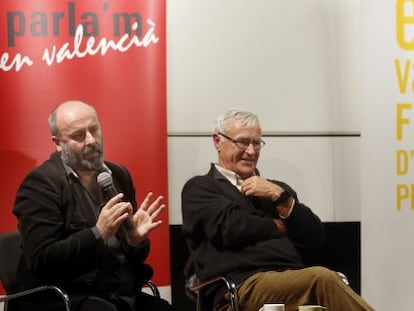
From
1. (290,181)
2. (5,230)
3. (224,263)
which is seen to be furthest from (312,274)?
(5,230)

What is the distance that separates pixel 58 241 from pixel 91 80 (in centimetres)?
88

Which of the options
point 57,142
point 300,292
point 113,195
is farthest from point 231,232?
point 57,142

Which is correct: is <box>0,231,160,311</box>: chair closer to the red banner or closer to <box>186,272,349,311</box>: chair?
the red banner

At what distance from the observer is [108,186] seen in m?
3.95

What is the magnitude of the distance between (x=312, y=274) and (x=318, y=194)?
0.81 metres

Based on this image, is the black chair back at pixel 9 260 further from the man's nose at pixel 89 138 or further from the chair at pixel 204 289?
the chair at pixel 204 289

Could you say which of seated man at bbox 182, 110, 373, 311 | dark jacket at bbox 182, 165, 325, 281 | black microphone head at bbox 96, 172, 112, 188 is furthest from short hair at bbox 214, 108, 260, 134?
black microphone head at bbox 96, 172, 112, 188

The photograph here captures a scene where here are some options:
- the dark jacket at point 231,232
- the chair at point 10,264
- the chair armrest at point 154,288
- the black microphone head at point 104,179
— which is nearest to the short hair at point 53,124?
the black microphone head at point 104,179

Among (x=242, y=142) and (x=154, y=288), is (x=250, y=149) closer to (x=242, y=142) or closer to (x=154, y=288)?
(x=242, y=142)

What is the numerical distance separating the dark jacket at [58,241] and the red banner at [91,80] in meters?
0.20

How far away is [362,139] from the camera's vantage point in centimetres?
446

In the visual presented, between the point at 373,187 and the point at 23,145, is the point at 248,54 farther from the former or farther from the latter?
the point at 23,145

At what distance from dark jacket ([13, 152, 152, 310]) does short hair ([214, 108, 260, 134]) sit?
0.92 m

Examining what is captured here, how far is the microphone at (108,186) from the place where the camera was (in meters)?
3.92
